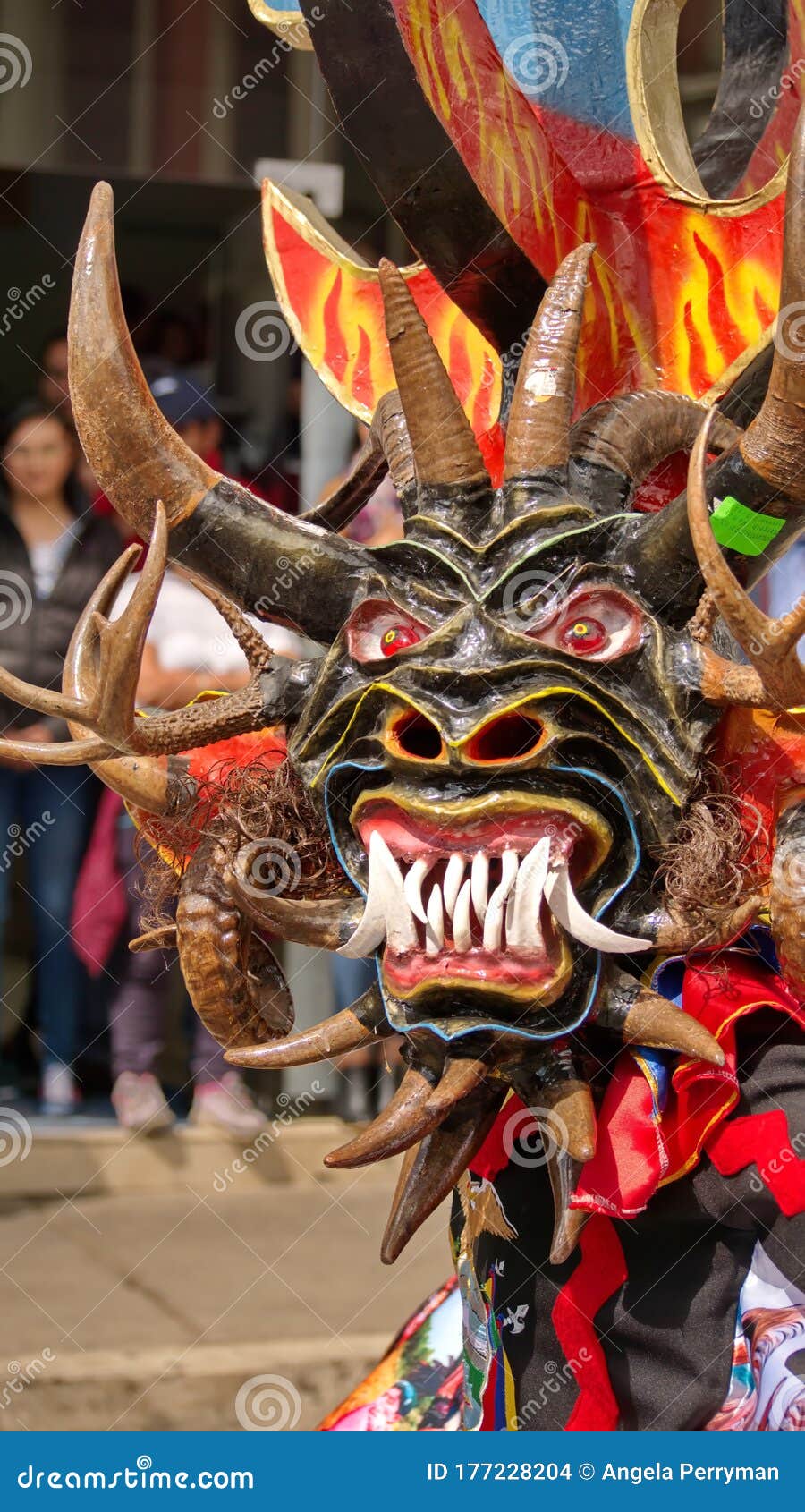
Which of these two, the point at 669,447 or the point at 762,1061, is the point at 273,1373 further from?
the point at 669,447

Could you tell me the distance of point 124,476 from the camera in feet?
6.19

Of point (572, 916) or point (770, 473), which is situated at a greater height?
point (770, 473)

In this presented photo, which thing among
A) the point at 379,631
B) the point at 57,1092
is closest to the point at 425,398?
the point at 379,631

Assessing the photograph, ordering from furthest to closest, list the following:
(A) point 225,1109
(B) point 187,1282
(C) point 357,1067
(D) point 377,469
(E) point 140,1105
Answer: (C) point 357,1067 → (A) point 225,1109 → (E) point 140,1105 → (B) point 187,1282 → (D) point 377,469

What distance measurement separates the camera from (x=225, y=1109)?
17.4ft

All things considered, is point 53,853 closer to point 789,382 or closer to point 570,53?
point 570,53

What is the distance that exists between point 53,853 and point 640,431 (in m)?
3.56

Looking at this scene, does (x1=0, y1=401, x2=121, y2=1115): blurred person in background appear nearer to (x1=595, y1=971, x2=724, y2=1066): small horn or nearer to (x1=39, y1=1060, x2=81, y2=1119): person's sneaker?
(x1=39, y1=1060, x2=81, y2=1119): person's sneaker

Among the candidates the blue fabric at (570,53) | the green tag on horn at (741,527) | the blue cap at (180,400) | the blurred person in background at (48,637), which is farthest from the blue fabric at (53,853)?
the green tag on horn at (741,527)

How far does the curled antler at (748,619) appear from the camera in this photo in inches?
63.5

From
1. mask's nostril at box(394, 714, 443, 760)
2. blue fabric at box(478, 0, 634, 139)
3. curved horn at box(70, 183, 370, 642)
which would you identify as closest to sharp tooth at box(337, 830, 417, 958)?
mask's nostril at box(394, 714, 443, 760)

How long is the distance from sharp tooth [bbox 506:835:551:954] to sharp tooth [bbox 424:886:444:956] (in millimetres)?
73

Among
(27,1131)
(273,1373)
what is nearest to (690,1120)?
(273,1373)

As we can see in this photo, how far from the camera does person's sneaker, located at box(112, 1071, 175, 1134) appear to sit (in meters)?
5.13
